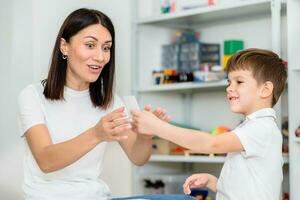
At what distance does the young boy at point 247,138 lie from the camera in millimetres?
1783

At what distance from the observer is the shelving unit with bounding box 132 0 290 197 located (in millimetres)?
3080

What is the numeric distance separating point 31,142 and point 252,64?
793 millimetres

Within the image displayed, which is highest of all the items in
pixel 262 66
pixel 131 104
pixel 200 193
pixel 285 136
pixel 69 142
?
pixel 262 66

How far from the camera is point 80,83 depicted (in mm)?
2098

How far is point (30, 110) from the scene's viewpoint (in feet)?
6.41

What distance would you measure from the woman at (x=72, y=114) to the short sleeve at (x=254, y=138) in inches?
11.3

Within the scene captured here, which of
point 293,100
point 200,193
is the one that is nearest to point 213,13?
point 293,100

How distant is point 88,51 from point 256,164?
2.32 ft

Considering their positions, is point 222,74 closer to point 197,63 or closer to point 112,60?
point 197,63

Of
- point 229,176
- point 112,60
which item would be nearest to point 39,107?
point 112,60

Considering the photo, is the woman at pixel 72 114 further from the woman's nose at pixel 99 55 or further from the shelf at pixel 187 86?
the shelf at pixel 187 86

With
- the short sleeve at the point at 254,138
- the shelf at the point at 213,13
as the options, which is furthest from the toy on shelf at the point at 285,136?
the short sleeve at the point at 254,138

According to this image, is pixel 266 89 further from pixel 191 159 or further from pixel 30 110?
pixel 191 159

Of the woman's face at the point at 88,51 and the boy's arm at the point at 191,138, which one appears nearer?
the boy's arm at the point at 191,138
